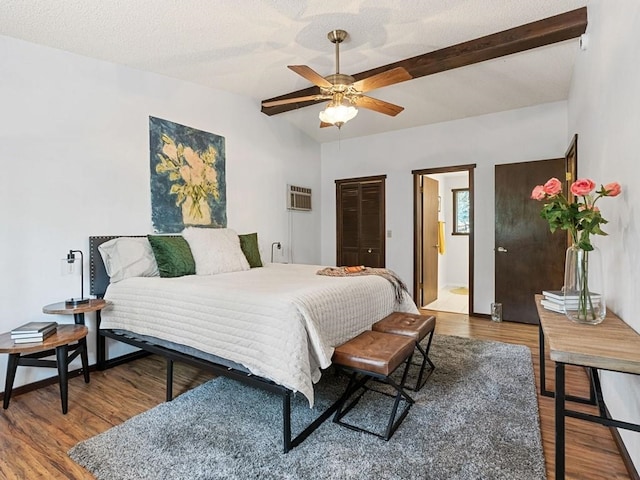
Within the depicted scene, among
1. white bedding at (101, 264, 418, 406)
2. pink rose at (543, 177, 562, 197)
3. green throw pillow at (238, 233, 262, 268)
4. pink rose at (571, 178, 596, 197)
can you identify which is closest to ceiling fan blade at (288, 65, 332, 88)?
white bedding at (101, 264, 418, 406)

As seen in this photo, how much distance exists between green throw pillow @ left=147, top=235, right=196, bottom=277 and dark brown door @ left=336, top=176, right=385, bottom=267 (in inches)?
121

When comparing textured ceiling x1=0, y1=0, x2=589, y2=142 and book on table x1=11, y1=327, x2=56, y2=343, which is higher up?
textured ceiling x1=0, y1=0, x2=589, y2=142

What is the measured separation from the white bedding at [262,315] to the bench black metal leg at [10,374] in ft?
2.17

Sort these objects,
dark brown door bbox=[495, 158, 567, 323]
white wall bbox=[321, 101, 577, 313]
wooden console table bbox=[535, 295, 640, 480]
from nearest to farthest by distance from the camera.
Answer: wooden console table bbox=[535, 295, 640, 480]
dark brown door bbox=[495, 158, 567, 323]
white wall bbox=[321, 101, 577, 313]

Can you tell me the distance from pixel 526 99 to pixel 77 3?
4463 millimetres

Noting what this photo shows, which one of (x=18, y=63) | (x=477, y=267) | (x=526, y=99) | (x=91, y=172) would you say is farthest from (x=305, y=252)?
(x=18, y=63)

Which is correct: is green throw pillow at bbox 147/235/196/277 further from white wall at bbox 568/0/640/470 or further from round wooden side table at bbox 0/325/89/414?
white wall at bbox 568/0/640/470

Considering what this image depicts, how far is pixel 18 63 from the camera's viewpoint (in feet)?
8.62

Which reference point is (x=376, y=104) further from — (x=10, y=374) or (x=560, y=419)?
(x=10, y=374)

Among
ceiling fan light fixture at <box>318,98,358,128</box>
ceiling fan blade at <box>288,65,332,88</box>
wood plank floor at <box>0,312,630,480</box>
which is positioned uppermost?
ceiling fan blade at <box>288,65,332,88</box>

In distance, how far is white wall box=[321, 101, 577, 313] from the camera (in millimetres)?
4328

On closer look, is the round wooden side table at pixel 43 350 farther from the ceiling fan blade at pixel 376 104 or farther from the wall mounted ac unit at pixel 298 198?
the wall mounted ac unit at pixel 298 198

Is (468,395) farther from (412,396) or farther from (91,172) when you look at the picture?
(91,172)

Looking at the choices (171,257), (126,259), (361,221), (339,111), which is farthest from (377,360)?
(361,221)
